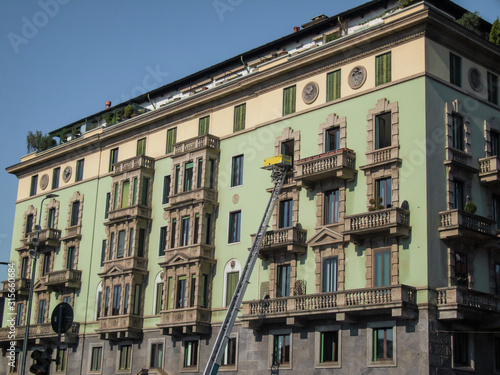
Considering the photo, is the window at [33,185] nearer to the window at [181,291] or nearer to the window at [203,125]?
the window at [203,125]

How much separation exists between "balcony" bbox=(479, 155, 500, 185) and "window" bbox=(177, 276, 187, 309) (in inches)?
809

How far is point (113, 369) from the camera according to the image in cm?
5659

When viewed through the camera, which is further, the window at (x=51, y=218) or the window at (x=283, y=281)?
the window at (x=51, y=218)

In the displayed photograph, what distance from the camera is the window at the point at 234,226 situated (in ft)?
169

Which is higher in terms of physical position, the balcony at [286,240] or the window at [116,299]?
the balcony at [286,240]

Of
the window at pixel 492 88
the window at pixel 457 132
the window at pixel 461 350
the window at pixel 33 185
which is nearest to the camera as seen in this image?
the window at pixel 461 350

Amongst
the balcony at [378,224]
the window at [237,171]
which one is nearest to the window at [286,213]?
the window at [237,171]

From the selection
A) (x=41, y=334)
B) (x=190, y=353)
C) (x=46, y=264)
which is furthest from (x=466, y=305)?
(x=46, y=264)

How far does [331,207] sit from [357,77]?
7.86m

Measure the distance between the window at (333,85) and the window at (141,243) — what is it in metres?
18.3

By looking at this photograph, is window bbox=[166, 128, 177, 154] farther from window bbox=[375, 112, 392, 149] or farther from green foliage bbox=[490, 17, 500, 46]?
green foliage bbox=[490, 17, 500, 46]

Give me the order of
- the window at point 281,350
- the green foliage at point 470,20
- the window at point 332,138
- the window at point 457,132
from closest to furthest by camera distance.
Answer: the window at point 457,132 < the window at point 281,350 < the window at point 332,138 < the green foliage at point 470,20

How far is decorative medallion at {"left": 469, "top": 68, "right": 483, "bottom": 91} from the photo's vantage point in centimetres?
4528

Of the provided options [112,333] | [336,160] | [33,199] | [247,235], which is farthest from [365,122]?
[33,199]
